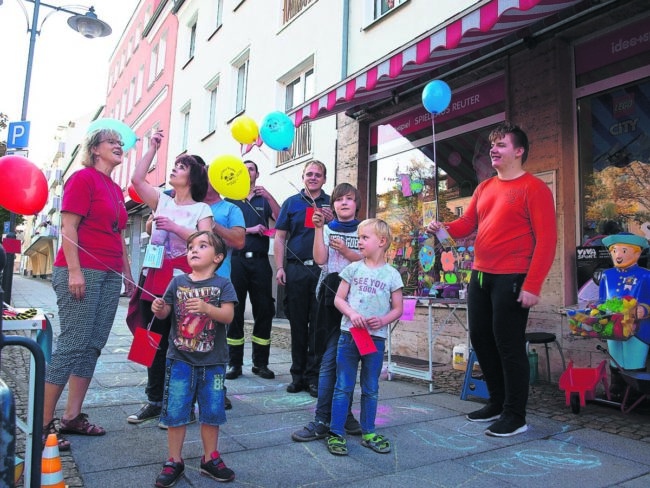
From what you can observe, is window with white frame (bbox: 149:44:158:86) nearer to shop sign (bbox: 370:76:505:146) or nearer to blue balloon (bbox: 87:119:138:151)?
shop sign (bbox: 370:76:505:146)

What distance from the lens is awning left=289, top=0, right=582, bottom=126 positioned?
3824mm

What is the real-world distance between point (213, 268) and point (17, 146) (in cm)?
745

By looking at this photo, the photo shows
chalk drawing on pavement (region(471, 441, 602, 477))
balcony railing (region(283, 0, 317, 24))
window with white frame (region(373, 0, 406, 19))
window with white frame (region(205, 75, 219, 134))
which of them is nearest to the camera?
chalk drawing on pavement (region(471, 441, 602, 477))

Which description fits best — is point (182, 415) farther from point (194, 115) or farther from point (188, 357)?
point (194, 115)

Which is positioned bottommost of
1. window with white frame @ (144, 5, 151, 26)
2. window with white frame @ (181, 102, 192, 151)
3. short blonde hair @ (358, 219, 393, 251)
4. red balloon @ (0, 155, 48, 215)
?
short blonde hair @ (358, 219, 393, 251)

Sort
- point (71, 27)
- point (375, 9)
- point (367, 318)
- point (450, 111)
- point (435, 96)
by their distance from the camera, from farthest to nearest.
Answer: point (71, 27) → point (375, 9) → point (450, 111) → point (435, 96) → point (367, 318)

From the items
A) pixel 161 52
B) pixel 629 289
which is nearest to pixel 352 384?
pixel 629 289

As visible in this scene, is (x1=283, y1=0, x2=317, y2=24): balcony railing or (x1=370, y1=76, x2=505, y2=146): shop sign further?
(x1=283, y1=0, x2=317, y2=24): balcony railing

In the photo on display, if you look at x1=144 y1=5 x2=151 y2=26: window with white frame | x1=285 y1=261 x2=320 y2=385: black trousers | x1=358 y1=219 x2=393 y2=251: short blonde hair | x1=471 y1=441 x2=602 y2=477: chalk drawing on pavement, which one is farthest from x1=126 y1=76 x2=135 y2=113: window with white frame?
x1=471 y1=441 x2=602 y2=477: chalk drawing on pavement

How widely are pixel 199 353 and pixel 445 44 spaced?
10.7 ft

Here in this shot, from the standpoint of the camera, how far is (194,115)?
14.4 meters

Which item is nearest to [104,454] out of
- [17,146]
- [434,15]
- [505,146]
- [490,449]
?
[490,449]

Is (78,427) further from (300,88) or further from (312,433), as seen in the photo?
(300,88)

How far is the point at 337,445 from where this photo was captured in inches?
109
